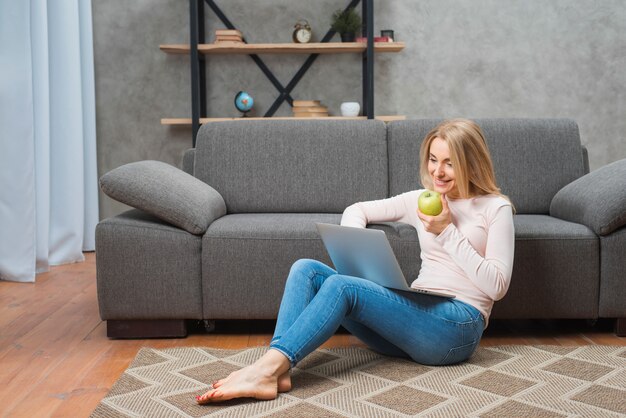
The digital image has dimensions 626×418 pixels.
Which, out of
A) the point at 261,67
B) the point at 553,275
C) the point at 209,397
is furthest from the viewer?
the point at 261,67

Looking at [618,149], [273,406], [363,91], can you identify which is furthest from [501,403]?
[618,149]

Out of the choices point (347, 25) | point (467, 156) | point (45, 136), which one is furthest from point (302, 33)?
point (467, 156)

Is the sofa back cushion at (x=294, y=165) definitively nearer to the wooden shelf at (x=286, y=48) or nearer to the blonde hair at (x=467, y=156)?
the blonde hair at (x=467, y=156)

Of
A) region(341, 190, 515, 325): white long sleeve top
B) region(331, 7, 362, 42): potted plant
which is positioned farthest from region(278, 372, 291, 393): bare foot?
region(331, 7, 362, 42): potted plant

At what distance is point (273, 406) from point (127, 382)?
47cm

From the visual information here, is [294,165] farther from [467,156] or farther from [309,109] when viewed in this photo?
[309,109]

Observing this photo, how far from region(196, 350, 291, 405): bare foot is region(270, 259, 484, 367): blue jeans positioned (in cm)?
3

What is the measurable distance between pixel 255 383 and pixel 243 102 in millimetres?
3217

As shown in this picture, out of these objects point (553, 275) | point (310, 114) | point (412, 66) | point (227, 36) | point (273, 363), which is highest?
point (227, 36)

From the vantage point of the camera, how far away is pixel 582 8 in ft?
16.2

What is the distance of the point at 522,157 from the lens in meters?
3.01

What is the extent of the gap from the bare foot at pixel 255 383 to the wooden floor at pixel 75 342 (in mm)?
334

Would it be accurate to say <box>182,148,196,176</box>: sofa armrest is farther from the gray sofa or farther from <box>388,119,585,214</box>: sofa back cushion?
<box>388,119,585,214</box>: sofa back cushion

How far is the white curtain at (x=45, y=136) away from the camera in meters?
3.71
